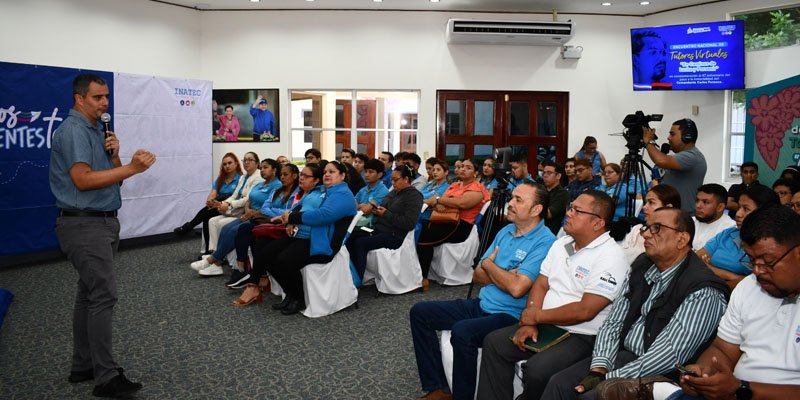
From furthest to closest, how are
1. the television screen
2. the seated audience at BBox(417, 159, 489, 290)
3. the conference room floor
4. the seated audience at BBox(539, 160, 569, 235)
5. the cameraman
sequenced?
the television screen
the seated audience at BBox(417, 159, 489, 290)
the seated audience at BBox(539, 160, 569, 235)
the cameraman
the conference room floor

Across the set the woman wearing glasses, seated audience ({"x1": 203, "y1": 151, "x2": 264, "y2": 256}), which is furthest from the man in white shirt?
seated audience ({"x1": 203, "y1": 151, "x2": 264, "y2": 256})

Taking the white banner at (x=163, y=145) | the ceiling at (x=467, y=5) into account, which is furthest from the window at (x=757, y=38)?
the white banner at (x=163, y=145)

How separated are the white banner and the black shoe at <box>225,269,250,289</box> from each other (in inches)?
92.6

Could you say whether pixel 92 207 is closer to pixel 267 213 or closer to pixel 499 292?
pixel 499 292

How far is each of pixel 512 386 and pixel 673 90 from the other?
22.7 feet

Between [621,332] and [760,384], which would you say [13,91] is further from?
[760,384]

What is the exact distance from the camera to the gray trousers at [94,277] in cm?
283

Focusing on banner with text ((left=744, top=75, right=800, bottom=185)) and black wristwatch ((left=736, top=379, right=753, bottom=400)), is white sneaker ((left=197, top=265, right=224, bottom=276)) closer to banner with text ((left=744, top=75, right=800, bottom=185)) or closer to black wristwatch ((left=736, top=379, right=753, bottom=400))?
black wristwatch ((left=736, top=379, right=753, bottom=400))

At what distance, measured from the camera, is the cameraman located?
4.02m

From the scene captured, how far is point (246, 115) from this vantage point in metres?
9.34

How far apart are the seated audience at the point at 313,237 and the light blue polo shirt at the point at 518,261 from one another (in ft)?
5.77

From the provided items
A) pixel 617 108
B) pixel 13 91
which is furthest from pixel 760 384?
pixel 617 108

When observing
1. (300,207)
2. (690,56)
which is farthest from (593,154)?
(300,207)

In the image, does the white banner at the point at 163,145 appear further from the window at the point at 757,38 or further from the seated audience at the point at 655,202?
the window at the point at 757,38
